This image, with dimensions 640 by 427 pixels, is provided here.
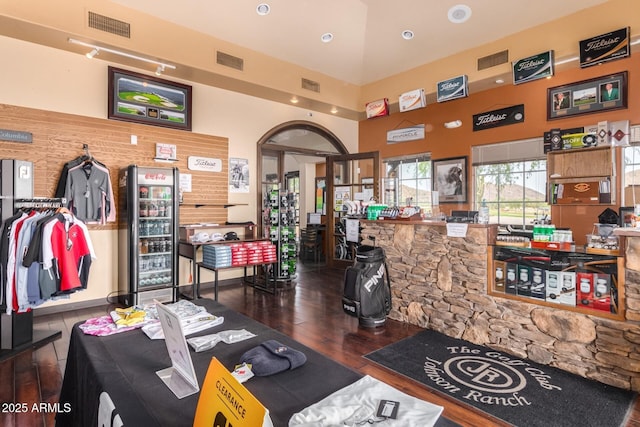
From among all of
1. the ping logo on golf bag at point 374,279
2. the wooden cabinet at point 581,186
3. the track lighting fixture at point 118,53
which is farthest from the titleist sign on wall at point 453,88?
the track lighting fixture at point 118,53

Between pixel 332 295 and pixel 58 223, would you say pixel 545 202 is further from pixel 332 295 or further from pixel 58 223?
pixel 58 223

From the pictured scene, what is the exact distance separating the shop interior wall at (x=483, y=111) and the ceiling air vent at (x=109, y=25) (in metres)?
4.66

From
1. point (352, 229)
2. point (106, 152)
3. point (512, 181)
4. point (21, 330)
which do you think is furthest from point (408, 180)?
point (21, 330)

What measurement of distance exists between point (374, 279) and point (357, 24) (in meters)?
4.29

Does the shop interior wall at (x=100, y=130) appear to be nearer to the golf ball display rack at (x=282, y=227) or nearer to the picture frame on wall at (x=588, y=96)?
the golf ball display rack at (x=282, y=227)

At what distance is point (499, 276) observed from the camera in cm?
331

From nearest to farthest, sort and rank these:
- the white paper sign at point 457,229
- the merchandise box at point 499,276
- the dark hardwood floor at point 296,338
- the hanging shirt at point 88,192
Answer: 1. the dark hardwood floor at point 296,338
2. the merchandise box at point 499,276
3. the white paper sign at point 457,229
4. the hanging shirt at point 88,192

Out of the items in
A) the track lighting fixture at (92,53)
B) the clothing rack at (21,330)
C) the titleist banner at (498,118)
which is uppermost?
the track lighting fixture at (92,53)

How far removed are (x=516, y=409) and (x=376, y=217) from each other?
253 centimetres

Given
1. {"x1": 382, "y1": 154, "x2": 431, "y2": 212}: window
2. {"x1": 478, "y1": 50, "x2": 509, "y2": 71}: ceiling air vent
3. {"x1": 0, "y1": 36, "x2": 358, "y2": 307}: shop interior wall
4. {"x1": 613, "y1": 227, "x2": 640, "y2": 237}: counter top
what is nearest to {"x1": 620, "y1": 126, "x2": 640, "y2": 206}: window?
{"x1": 478, "y1": 50, "x2": 509, "y2": 71}: ceiling air vent

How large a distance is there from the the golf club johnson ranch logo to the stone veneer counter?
0.21 meters

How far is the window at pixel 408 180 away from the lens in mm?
7121

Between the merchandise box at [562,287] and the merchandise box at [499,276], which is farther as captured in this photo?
the merchandise box at [499,276]

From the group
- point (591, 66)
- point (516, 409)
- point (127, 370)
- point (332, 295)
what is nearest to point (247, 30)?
point (332, 295)
